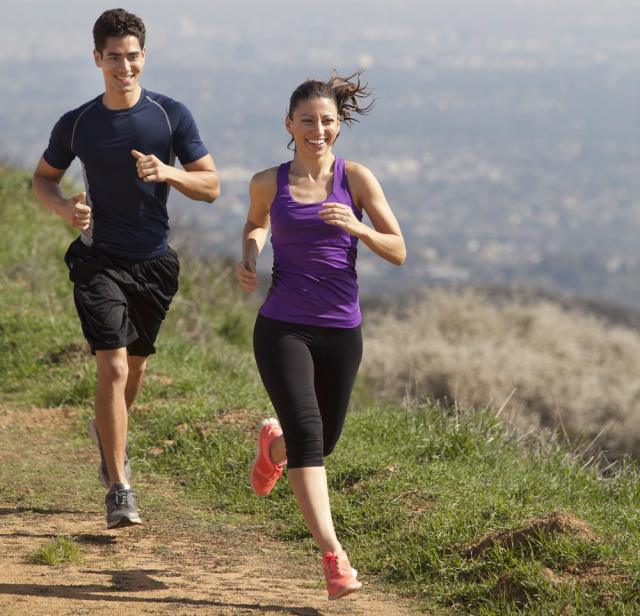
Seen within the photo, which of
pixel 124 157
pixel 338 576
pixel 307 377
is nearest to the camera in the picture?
pixel 338 576

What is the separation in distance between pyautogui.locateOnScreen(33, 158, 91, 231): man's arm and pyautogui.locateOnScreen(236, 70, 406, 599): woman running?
31.1 inches

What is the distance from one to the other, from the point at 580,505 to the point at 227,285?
8.68 meters

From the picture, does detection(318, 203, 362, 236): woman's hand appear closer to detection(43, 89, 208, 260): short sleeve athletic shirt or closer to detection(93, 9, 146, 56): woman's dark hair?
detection(43, 89, 208, 260): short sleeve athletic shirt

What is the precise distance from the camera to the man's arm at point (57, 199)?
386 centimetres

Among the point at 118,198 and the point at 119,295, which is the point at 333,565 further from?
the point at 118,198

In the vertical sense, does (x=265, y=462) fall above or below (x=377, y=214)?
below

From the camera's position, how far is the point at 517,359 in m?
13.6

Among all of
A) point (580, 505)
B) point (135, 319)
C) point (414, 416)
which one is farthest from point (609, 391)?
point (135, 319)

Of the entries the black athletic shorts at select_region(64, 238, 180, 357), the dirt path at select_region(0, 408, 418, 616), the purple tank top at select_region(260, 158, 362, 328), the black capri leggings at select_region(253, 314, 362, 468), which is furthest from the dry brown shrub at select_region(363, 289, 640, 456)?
the purple tank top at select_region(260, 158, 362, 328)

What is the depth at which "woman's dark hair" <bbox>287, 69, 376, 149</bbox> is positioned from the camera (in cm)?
362

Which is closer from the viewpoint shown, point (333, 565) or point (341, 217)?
point (333, 565)

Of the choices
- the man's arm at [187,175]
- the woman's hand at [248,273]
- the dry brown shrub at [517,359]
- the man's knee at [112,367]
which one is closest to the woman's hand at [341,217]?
the woman's hand at [248,273]

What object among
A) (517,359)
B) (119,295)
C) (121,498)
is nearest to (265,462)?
(121,498)

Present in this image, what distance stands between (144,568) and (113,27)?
252cm
